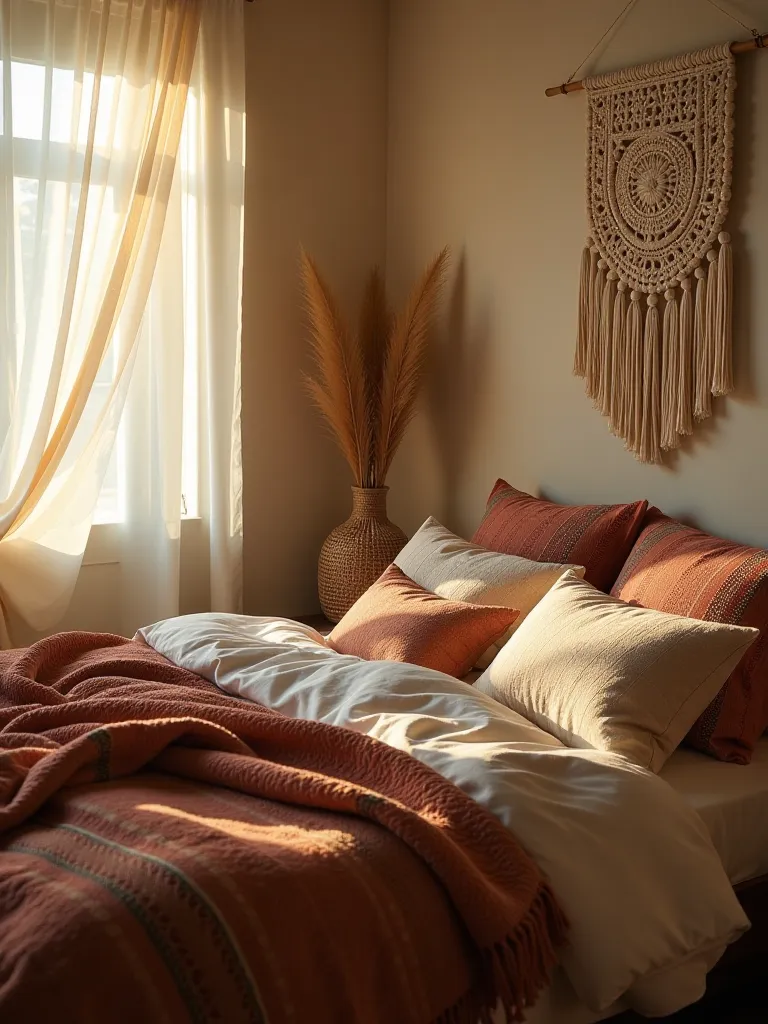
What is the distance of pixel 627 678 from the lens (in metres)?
2.20

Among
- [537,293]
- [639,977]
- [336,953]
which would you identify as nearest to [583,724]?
[639,977]

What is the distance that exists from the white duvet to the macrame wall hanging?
1177 millimetres

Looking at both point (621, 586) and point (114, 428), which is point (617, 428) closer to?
point (621, 586)

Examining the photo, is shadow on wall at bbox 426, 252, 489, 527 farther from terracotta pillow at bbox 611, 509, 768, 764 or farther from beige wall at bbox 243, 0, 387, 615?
terracotta pillow at bbox 611, 509, 768, 764

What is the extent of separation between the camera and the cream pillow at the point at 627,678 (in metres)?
2.17

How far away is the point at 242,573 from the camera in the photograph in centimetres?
397

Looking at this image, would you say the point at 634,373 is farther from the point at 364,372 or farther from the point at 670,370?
the point at 364,372

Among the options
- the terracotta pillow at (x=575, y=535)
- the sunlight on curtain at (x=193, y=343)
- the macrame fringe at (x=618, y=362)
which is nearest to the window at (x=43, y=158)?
the sunlight on curtain at (x=193, y=343)

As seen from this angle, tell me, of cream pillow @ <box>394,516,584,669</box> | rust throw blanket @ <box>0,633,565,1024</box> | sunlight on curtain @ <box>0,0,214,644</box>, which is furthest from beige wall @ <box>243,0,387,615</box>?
rust throw blanket @ <box>0,633,565,1024</box>

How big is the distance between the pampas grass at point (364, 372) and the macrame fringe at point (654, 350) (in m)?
0.69

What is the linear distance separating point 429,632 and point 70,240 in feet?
5.82

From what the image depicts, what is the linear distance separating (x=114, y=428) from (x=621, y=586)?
1734 mm

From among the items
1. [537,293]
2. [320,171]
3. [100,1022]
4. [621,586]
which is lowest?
[100,1022]

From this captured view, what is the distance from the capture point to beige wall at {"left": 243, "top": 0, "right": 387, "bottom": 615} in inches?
155
